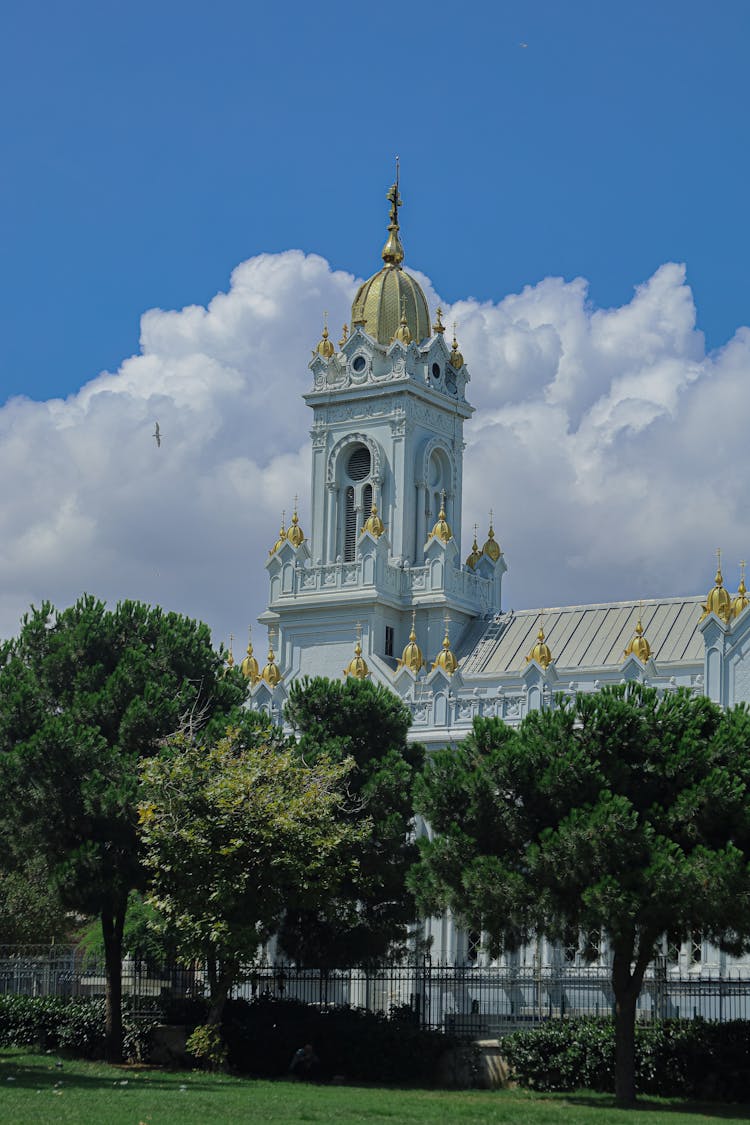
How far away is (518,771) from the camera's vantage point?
4297 cm

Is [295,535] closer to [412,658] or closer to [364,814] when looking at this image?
[412,658]

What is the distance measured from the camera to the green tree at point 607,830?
40.0m

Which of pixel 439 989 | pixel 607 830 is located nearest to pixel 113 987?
pixel 439 989

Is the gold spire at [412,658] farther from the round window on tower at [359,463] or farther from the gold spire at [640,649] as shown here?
the round window on tower at [359,463]

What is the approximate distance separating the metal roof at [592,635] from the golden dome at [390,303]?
53.0ft

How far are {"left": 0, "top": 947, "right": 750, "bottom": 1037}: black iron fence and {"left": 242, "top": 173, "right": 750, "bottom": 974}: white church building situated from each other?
34.3ft

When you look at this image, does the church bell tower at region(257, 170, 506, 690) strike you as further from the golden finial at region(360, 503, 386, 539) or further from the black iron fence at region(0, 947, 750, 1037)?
the black iron fence at region(0, 947, 750, 1037)

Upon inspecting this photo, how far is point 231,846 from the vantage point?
4466 cm

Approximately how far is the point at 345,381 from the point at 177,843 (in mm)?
45724

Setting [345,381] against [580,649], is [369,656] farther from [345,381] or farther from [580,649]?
[345,381]

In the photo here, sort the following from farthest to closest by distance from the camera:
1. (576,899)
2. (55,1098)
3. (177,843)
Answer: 1. (177,843)
2. (576,899)
3. (55,1098)

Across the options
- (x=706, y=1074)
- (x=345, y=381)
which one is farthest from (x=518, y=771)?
(x=345, y=381)

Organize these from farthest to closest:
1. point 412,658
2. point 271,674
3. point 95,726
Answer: point 271,674
point 412,658
point 95,726

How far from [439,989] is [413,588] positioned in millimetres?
31813
